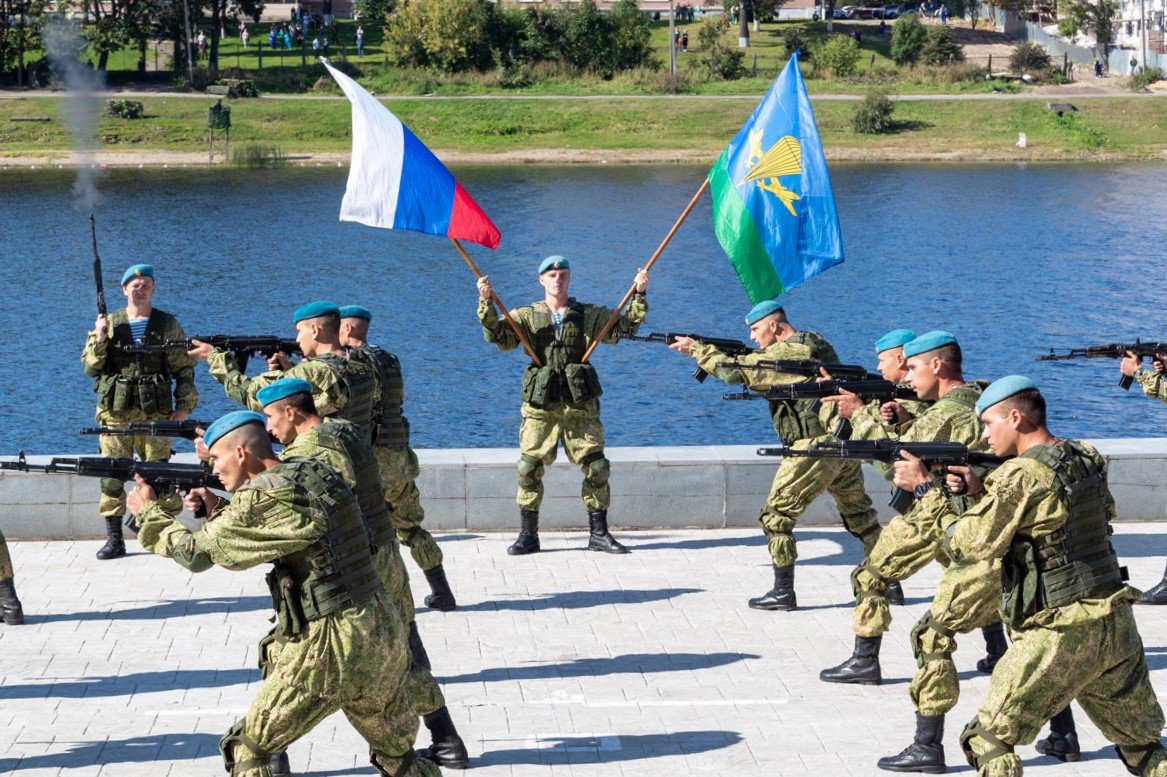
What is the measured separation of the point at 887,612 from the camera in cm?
1029

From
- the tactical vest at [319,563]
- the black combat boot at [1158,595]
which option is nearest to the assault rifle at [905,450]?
the tactical vest at [319,563]

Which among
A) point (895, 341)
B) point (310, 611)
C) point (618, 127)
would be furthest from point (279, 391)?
point (618, 127)

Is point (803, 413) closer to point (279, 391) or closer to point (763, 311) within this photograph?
point (763, 311)

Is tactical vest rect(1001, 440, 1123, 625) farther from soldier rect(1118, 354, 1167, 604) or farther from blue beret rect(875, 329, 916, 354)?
soldier rect(1118, 354, 1167, 604)

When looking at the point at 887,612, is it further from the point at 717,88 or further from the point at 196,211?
the point at 717,88

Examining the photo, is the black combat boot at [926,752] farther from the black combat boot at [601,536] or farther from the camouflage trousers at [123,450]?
the camouflage trousers at [123,450]

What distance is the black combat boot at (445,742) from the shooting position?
8.99 metres

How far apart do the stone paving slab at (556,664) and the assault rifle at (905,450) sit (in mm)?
1528

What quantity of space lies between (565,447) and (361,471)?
16.7 ft

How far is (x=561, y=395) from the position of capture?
13.3m

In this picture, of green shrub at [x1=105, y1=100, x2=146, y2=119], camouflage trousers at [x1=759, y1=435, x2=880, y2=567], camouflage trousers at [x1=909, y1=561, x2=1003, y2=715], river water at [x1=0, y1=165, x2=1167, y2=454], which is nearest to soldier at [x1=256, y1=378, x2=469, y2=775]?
camouflage trousers at [x1=909, y1=561, x2=1003, y2=715]

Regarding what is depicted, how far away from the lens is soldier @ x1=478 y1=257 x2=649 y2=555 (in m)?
13.3

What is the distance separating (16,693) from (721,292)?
31034mm

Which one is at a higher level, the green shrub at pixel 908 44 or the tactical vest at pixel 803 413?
the green shrub at pixel 908 44
